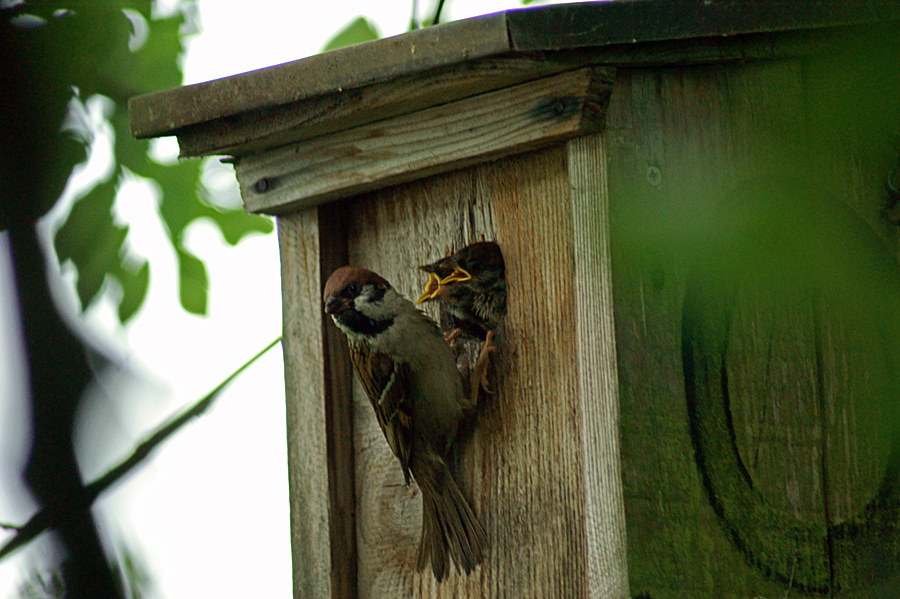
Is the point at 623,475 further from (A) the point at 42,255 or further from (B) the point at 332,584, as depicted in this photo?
(A) the point at 42,255

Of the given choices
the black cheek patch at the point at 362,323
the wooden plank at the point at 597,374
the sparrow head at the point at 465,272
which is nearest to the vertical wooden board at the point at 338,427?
the black cheek patch at the point at 362,323

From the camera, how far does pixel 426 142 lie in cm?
225

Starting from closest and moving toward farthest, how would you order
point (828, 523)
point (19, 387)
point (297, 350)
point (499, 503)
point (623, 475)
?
point (623, 475) → point (828, 523) → point (499, 503) → point (19, 387) → point (297, 350)

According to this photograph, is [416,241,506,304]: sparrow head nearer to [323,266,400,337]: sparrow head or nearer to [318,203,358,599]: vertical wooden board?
[323,266,400,337]: sparrow head

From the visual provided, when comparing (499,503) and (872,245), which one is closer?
(872,245)

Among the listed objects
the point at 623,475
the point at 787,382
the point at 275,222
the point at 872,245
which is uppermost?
the point at 275,222

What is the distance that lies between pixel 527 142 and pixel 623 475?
2.23 ft

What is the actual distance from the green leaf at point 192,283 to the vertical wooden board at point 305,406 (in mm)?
201

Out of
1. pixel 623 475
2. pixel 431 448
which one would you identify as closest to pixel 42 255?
pixel 431 448

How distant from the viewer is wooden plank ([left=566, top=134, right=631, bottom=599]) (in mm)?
1864

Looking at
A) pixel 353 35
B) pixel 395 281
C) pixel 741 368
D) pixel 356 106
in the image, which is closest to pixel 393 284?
pixel 395 281

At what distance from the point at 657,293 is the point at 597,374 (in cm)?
19

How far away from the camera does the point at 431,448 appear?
2.39 meters

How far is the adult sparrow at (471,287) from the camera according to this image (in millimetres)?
2416
